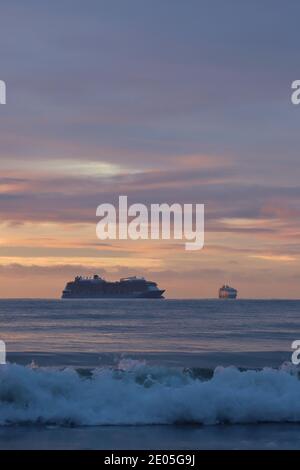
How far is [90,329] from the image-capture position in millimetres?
47875

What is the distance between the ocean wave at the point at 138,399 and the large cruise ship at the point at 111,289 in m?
131

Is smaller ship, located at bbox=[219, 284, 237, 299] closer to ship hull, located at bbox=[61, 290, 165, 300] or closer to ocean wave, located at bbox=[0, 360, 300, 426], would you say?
ship hull, located at bbox=[61, 290, 165, 300]

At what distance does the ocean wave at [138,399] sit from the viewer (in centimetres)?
1927

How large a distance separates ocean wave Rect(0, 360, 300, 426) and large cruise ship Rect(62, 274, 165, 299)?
13119cm

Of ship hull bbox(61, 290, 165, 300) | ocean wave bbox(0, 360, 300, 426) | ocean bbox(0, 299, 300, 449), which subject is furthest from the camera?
ship hull bbox(61, 290, 165, 300)

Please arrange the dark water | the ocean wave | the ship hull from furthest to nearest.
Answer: the ship hull
the dark water
the ocean wave

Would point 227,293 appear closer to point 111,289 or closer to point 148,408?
point 111,289

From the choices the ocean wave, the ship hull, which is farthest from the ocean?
the ship hull

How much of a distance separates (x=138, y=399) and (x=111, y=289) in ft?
443

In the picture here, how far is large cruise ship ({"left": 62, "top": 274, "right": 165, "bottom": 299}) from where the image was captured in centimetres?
15475

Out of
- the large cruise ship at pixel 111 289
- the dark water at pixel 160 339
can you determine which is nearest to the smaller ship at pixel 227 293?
the large cruise ship at pixel 111 289
